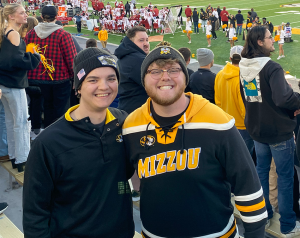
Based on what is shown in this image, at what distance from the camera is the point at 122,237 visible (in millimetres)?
2242

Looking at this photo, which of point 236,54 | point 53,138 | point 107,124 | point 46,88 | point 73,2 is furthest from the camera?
point 73,2

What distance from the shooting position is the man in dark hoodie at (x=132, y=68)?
4.07m

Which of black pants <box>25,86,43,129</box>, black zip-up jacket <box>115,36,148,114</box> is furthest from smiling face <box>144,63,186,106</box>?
black pants <box>25,86,43,129</box>

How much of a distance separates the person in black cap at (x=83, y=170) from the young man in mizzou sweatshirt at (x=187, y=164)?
17cm

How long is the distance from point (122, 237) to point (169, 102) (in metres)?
0.90

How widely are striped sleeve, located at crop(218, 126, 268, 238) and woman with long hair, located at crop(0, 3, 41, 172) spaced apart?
293 centimetres

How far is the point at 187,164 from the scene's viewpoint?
6.64 ft

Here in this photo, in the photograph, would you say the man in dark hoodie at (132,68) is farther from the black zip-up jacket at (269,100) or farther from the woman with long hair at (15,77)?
the black zip-up jacket at (269,100)

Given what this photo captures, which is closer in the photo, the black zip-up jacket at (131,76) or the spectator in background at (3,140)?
the black zip-up jacket at (131,76)

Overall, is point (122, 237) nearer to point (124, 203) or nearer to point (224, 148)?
point (124, 203)

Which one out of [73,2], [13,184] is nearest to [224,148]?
[13,184]

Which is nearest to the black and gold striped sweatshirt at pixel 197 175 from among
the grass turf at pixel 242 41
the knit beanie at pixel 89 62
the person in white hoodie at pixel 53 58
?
the knit beanie at pixel 89 62

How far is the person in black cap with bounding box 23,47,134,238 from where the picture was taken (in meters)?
2.02

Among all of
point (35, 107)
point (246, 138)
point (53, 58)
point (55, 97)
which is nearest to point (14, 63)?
point (53, 58)
